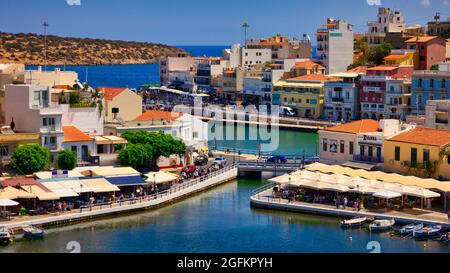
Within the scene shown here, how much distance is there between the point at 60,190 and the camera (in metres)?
29.1

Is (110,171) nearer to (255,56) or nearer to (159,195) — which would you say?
(159,195)

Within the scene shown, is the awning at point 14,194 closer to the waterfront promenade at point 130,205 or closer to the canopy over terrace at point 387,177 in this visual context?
the waterfront promenade at point 130,205

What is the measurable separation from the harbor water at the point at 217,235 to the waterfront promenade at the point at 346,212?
1.08ft

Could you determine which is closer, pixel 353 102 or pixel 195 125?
pixel 195 125

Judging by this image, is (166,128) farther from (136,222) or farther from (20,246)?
(20,246)

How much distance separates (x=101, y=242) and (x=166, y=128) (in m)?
14.8

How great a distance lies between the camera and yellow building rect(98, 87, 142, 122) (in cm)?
4238

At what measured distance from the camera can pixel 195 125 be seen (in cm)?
4275

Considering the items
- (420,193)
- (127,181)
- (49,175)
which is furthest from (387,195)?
(49,175)

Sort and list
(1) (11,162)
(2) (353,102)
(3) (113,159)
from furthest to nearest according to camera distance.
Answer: (2) (353,102), (3) (113,159), (1) (11,162)

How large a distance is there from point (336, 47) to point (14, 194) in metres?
53.4

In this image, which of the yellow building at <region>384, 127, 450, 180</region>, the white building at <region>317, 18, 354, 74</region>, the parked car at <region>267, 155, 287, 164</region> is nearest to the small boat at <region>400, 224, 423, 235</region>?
the yellow building at <region>384, 127, 450, 180</region>

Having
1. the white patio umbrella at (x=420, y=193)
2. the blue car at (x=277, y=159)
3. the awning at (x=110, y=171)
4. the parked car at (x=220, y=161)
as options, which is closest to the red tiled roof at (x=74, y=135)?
the awning at (x=110, y=171)
